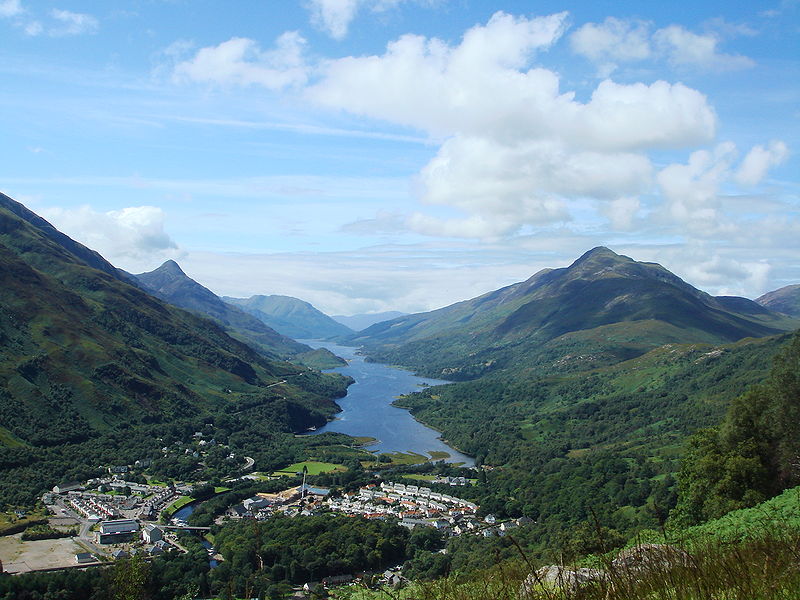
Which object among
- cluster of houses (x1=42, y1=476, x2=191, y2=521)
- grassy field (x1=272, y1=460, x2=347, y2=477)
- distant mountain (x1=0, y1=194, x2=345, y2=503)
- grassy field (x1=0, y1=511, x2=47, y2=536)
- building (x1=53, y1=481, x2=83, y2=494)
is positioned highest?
distant mountain (x1=0, y1=194, x2=345, y2=503)

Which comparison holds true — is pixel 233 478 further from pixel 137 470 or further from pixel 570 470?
pixel 570 470

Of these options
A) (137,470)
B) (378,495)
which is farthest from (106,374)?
(378,495)

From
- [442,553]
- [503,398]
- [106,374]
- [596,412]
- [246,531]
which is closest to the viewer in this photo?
[442,553]

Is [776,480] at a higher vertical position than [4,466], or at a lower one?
higher

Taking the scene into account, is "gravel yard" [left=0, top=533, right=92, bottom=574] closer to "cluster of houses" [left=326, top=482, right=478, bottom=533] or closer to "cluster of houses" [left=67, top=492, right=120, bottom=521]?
"cluster of houses" [left=67, top=492, right=120, bottom=521]

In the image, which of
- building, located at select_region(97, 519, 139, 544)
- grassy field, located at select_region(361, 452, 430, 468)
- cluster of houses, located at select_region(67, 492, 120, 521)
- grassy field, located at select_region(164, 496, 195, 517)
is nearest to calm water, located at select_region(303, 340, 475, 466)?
grassy field, located at select_region(361, 452, 430, 468)

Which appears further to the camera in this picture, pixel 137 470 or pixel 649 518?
pixel 137 470

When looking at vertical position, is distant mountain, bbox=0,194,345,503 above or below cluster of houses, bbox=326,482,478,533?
above

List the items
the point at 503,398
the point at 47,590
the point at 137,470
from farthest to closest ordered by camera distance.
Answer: the point at 503,398, the point at 137,470, the point at 47,590
